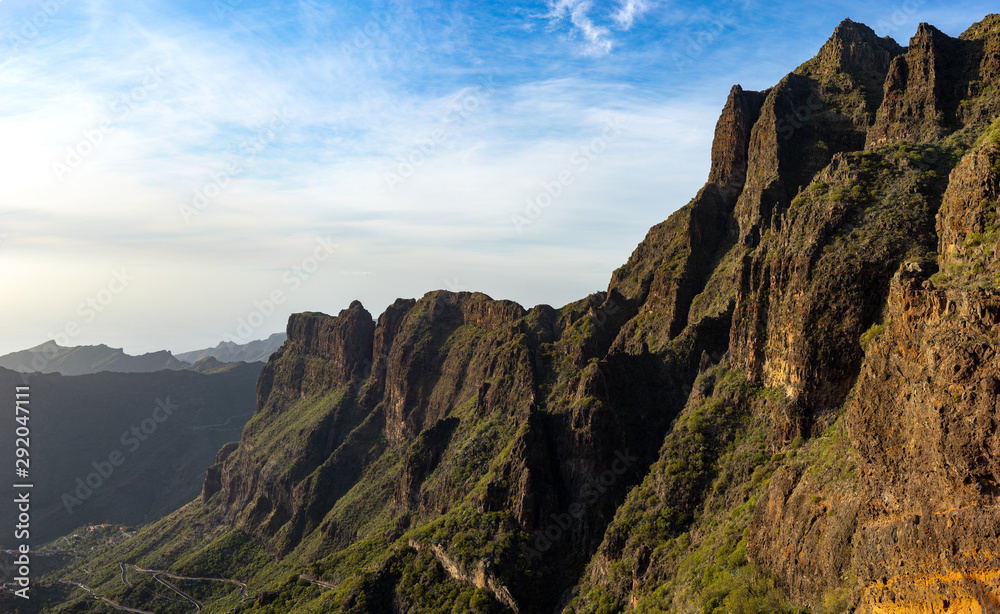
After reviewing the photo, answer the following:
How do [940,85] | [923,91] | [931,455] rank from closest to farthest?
1. [931,455]
2. [940,85]
3. [923,91]

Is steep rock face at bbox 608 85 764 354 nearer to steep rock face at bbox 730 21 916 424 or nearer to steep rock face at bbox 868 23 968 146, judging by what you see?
steep rock face at bbox 730 21 916 424

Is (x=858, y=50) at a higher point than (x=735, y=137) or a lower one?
higher

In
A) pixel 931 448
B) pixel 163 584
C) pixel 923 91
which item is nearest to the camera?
pixel 931 448

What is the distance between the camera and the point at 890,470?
41.8 metres

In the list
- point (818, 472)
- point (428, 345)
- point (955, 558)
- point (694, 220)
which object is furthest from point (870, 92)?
point (428, 345)

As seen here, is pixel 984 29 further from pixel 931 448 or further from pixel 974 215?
pixel 931 448

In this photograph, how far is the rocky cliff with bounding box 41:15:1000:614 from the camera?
39.5m

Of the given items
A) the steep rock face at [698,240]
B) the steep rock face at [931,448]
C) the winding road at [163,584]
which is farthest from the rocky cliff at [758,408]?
the winding road at [163,584]

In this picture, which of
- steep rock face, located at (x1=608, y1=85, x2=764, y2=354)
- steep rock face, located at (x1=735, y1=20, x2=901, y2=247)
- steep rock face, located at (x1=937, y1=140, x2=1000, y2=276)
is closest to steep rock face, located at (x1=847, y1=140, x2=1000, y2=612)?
steep rock face, located at (x1=937, y1=140, x2=1000, y2=276)

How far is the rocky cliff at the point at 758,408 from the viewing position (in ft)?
130

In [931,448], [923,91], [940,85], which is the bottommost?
[931,448]

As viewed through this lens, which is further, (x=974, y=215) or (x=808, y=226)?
(x=808, y=226)

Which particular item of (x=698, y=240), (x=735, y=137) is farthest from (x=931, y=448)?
(x=735, y=137)

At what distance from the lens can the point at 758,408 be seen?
82.3 metres
